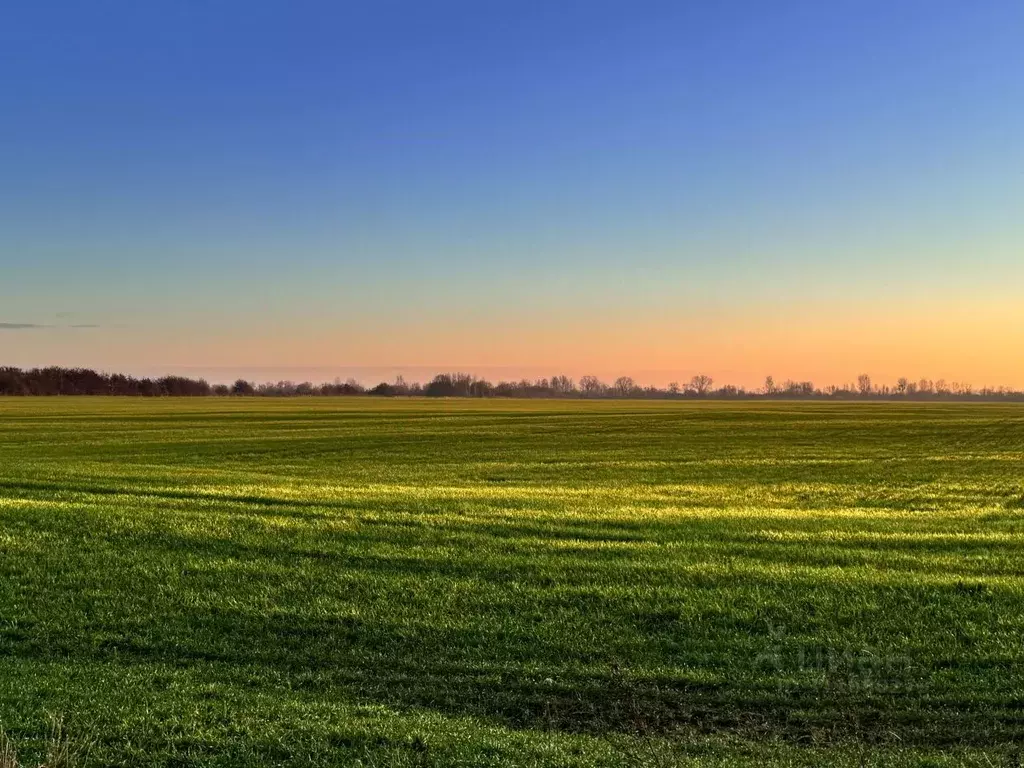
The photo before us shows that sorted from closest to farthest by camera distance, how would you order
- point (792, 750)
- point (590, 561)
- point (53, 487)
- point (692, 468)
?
point (792, 750) < point (590, 561) < point (53, 487) < point (692, 468)

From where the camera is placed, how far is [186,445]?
46844 mm

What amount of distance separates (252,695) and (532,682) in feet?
10.3

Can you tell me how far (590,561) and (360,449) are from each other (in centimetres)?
3302

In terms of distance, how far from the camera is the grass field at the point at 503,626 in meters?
7.56

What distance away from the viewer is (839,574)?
44.5 feet

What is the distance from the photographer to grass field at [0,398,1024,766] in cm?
756

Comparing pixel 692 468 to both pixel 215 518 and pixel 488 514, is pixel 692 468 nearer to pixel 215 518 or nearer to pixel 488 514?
pixel 488 514

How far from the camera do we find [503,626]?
11141mm

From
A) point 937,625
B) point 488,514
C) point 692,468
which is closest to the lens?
point 937,625

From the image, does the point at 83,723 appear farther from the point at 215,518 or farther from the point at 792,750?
the point at 215,518

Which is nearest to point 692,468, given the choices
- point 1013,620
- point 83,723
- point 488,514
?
point 488,514

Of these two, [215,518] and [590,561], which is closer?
[590,561]

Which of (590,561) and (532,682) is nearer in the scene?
(532,682)

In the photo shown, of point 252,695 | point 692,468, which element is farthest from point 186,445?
point 252,695
